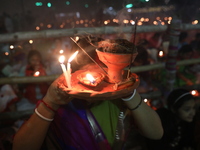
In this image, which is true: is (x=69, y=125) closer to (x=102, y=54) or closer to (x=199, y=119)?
(x=102, y=54)

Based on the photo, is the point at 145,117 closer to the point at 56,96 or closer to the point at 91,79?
the point at 91,79

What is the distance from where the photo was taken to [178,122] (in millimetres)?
2791

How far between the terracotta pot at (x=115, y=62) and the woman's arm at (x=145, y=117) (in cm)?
25

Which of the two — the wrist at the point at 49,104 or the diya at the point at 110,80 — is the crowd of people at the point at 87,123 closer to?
the wrist at the point at 49,104

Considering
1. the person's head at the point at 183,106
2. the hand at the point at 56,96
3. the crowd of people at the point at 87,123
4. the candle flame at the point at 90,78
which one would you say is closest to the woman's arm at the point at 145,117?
the crowd of people at the point at 87,123

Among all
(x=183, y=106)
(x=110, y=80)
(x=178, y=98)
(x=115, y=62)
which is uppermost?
(x=115, y=62)

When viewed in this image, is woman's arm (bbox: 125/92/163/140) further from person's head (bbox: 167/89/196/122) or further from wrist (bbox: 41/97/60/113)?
person's head (bbox: 167/89/196/122)

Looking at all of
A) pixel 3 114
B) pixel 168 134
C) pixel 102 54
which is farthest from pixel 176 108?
pixel 3 114

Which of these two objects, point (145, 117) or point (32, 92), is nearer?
point (145, 117)

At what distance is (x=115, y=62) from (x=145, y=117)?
63 cm

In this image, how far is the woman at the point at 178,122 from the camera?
265cm

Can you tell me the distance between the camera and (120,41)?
4.56 ft

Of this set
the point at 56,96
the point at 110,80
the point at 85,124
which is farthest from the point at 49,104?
the point at 110,80

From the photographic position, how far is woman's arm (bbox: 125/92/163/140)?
1468 mm
